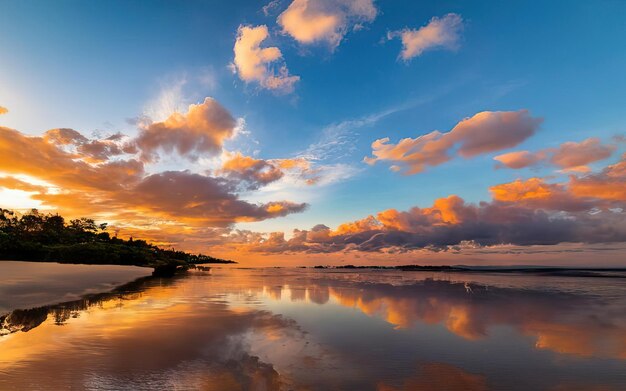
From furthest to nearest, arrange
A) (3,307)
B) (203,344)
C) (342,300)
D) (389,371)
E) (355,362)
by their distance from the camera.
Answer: (342,300) → (3,307) → (203,344) → (355,362) → (389,371)

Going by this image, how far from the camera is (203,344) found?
46.7ft

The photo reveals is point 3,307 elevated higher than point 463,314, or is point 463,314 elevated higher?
point 3,307

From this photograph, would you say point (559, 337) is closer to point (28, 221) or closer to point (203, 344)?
point (203, 344)

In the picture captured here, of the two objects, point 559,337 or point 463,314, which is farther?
point 463,314

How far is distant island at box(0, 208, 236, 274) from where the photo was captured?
84.6m

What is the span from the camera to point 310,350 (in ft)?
44.8

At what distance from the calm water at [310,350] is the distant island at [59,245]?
220 feet

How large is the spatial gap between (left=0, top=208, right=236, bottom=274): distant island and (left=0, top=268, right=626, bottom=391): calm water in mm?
67097

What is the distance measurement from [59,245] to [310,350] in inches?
4323

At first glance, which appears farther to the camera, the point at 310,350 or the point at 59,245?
the point at 59,245

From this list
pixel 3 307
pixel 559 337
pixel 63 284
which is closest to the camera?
pixel 559 337

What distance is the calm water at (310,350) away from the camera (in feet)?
32.6

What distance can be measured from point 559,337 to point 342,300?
17604 millimetres

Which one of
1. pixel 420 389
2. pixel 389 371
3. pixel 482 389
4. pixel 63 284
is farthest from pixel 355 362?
pixel 63 284
